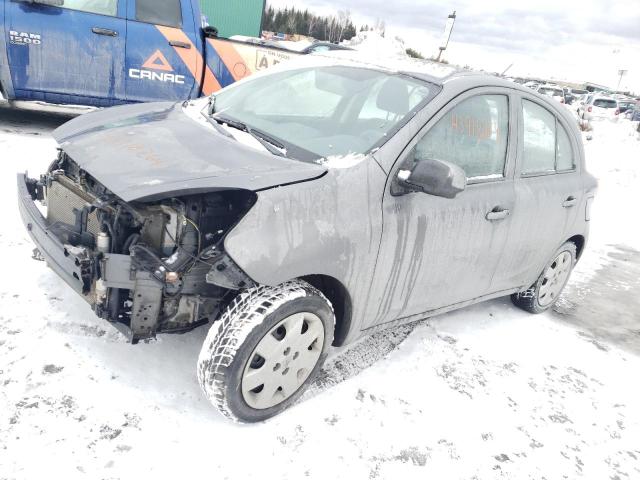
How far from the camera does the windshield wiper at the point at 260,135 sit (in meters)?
2.68

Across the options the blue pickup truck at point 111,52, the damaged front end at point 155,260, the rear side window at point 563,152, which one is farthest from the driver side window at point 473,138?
the blue pickup truck at point 111,52

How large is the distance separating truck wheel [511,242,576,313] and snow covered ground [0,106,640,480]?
0.88ft

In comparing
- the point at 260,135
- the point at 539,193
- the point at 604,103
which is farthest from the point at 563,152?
the point at 604,103

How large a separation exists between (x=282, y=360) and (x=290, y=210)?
71 cm

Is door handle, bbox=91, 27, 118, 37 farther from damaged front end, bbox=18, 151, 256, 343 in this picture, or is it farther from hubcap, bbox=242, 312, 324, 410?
hubcap, bbox=242, 312, 324, 410

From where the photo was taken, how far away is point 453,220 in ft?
9.79

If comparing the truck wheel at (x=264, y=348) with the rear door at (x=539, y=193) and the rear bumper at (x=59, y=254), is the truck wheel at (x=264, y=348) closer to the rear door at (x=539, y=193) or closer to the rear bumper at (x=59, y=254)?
the rear bumper at (x=59, y=254)

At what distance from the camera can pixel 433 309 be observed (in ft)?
10.8

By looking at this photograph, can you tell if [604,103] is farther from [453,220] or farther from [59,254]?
[59,254]

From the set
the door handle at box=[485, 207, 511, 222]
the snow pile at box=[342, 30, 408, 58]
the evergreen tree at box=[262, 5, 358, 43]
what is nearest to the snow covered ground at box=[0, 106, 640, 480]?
the door handle at box=[485, 207, 511, 222]

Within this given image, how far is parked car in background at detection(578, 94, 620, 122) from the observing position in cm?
2375

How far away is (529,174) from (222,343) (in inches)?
93.6

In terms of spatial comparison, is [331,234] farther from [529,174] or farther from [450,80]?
[529,174]

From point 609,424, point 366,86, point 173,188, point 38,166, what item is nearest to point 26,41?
point 38,166
